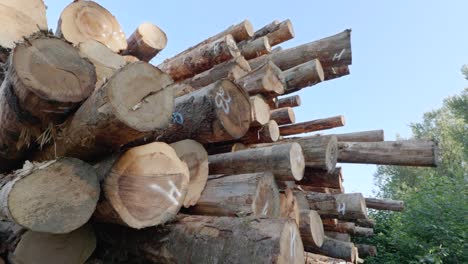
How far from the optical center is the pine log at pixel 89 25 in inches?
136

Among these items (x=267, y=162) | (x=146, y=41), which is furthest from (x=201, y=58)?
(x=267, y=162)

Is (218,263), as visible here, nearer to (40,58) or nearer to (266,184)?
(266,184)

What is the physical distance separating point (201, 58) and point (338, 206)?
94.2 inches

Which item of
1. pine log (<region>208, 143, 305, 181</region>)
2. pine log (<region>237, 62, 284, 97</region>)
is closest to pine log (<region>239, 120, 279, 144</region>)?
pine log (<region>237, 62, 284, 97</region>)

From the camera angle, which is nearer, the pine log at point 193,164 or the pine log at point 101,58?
the pine log at point 193,164

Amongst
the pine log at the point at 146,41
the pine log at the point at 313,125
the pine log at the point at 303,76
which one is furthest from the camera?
the pine log at the point at 313,125

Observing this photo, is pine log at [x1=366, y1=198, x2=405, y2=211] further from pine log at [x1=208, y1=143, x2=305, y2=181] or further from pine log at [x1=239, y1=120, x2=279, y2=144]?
pine log at [x1=208, y1=143, x2=305, y2=181]

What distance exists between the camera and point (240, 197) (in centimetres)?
227

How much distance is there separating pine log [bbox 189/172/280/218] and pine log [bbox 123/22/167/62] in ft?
7.91

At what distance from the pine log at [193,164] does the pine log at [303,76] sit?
5.83 feet

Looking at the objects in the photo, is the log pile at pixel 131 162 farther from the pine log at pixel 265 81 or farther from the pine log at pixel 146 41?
the pine log at pixel 146 41

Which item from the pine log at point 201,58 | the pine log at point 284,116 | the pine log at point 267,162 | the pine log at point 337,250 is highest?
the pine log at point 201,58

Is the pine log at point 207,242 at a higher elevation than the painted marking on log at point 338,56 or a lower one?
lower

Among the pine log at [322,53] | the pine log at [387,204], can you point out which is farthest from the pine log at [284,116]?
the pine log at [387,204]
